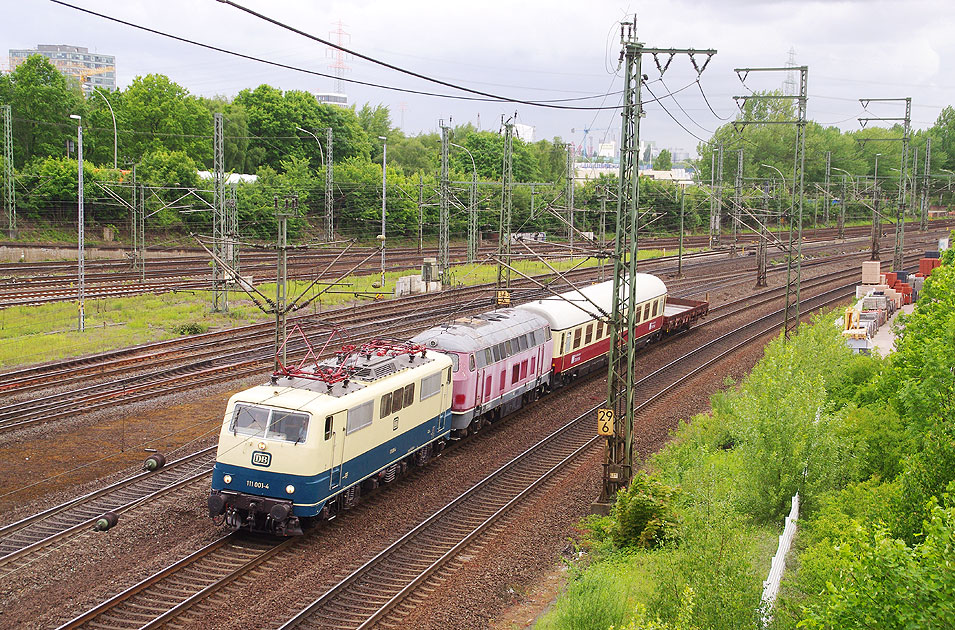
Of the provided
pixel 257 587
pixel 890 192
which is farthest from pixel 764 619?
pixel 890 192

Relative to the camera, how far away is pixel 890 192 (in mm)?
118188

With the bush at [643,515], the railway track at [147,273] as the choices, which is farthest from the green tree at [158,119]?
the bush at [643,515]

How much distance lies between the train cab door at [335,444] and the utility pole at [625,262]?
234 inches

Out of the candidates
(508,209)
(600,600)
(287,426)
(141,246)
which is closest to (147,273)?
(141,246)

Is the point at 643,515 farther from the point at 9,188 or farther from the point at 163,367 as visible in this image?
the point at 9,188

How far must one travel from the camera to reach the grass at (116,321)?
3512 cm

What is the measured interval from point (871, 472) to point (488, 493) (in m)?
9.09

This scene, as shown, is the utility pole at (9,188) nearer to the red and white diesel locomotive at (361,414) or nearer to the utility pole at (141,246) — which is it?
the utility pole at (141,246)

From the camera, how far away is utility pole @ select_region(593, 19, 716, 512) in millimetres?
19641

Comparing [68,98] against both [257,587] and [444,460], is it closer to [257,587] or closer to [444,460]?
[444,460]

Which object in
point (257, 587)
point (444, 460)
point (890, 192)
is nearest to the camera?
point (257, 587)

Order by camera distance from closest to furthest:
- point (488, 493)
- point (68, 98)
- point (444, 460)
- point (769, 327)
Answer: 1. point (488, 493)
2. point (444, 460)
3. point (769, 327)
4. point (68, 98)

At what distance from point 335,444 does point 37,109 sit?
69.9m

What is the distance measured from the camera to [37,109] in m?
75.6
